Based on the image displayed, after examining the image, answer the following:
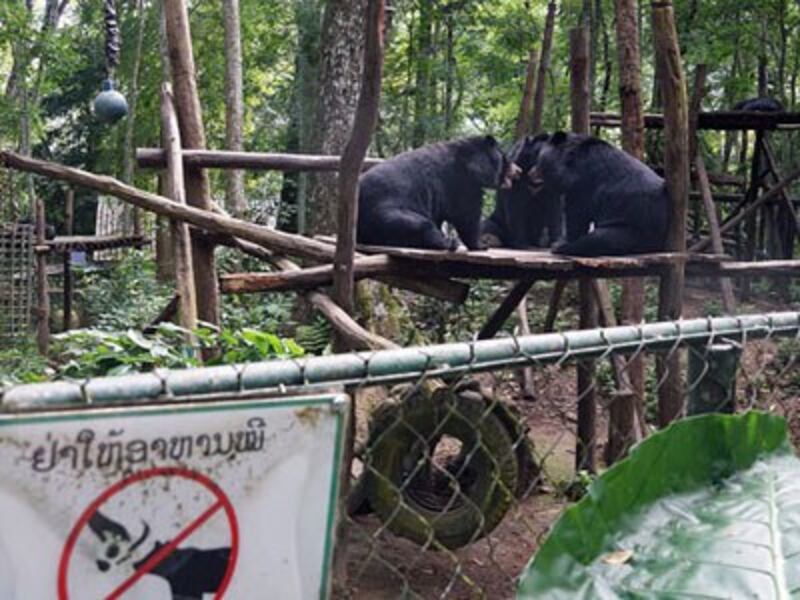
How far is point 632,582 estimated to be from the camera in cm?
127

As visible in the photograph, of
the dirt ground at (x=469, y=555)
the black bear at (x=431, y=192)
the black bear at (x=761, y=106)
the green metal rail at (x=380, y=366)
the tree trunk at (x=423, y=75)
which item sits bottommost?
the dirt ground at (x=469, y=555)

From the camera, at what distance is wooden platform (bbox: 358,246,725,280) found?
4621 mm

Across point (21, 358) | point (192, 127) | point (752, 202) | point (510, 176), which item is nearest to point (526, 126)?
point (510, 176)

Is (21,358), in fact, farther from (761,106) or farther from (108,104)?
(761,106)

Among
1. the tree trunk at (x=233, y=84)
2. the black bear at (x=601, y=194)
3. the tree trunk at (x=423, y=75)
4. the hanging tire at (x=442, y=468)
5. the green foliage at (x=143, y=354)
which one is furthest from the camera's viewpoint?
the tree trunk at (x=423, y=75)

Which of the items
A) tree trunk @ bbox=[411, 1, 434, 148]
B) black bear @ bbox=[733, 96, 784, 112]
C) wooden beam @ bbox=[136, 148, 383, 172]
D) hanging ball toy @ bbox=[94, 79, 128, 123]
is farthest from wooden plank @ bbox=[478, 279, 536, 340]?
tree trunk @ bbox=[411, 1, 434, 148]

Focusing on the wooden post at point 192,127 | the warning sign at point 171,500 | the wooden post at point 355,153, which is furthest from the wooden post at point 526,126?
the warning sign at point 171,500

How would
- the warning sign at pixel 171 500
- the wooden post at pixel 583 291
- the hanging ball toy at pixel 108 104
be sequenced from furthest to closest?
the hanging ball toy at pixel 108 104
the wooden post at pixel 583 291
the warning sign at pixel 171 500

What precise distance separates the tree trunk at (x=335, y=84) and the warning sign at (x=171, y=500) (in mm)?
7763

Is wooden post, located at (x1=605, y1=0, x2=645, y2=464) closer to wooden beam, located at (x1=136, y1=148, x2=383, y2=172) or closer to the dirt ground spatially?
the dirt ground

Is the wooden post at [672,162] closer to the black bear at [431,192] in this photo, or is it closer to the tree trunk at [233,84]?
the black bear at [431,192]

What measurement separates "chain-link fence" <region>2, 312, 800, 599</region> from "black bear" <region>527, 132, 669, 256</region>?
1.00 m

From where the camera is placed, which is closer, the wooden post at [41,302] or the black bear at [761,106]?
the black bear at [761,106]

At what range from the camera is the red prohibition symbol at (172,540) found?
43.8 inches
